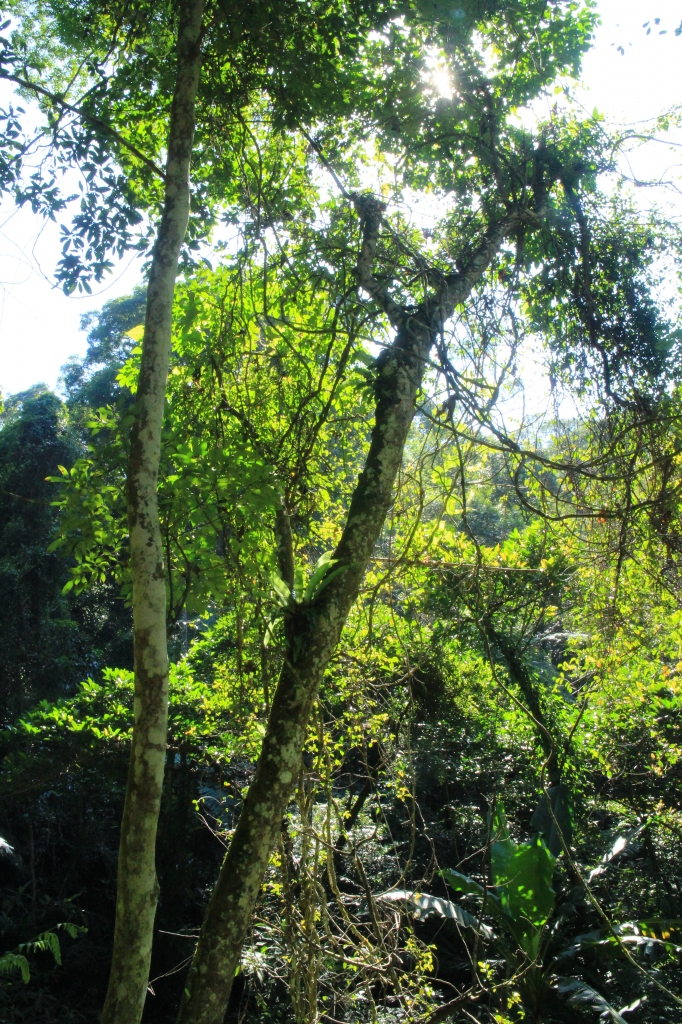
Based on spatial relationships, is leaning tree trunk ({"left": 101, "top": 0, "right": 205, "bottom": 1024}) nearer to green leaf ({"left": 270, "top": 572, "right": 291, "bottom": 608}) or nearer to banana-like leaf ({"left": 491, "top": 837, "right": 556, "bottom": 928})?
green leaf ({"left": 270, "top": 572, "right": 291, "bottom": 608})

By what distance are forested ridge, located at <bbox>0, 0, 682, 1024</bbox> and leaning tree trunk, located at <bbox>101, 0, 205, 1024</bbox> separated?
12 mm

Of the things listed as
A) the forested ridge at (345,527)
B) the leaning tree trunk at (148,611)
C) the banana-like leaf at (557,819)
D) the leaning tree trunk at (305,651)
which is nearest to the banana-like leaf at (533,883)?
the forested ridge at (345,527)

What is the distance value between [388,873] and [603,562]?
3.40 m

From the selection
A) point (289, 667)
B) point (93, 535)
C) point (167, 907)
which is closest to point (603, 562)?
point (289, 667)

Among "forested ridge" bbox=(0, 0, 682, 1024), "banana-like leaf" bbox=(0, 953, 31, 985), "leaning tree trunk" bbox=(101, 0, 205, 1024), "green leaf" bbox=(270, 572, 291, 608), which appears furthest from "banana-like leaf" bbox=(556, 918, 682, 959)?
"leaning tree trunk" bbox=(101, 0, 205, 1024)

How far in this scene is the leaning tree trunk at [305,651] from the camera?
220cm

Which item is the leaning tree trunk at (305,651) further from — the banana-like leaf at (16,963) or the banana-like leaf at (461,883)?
the banana-like leaf at (461,883)

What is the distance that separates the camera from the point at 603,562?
5379 mm

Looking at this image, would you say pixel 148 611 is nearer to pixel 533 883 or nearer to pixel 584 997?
pixel 533 883

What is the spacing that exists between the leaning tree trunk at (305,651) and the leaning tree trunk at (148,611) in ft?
0.71

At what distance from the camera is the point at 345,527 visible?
2791mm

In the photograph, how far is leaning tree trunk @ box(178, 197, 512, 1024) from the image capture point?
2195 mm

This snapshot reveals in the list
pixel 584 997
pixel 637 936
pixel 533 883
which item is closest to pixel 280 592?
pixel 533 883

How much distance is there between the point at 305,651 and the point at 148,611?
597mm
